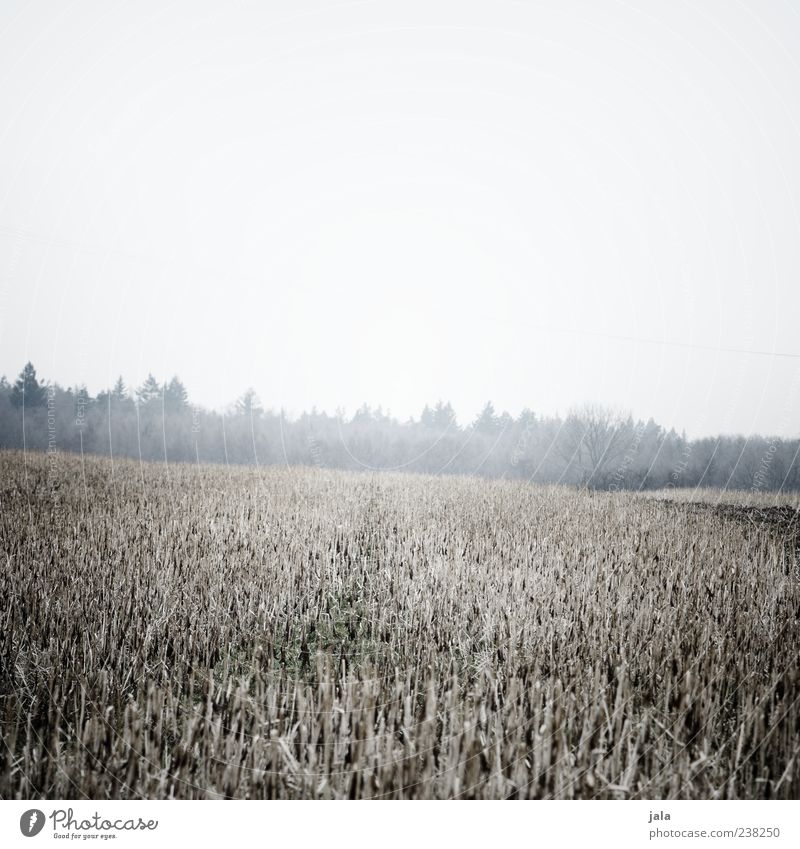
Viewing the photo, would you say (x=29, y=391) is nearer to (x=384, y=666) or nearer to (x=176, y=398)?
(x=176, y=398)

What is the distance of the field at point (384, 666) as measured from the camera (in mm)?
1587

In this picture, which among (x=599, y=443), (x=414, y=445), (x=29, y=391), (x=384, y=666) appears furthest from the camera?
(x=29, y=391)

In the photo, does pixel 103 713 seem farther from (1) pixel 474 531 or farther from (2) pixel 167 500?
(2) pixel 167 500

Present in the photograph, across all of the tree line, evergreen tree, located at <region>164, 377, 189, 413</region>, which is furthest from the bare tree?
evergreen tree, located at <region>164, 377, 189, 413</region>

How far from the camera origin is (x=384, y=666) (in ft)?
7.10

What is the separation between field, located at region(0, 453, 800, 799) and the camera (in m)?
1.59

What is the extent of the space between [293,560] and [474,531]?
2406 millimetres

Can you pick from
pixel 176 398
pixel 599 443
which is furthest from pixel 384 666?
pixel 176 398

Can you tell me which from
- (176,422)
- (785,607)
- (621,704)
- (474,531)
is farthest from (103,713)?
(176,422)

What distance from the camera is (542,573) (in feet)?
11.7

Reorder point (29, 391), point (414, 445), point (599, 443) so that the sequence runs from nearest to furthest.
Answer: point (599, 443) < point (414, 445) < point (29, 391)

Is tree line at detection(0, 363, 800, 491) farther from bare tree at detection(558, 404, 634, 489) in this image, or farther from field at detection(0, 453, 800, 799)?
field at detection(0, 453, 800, 799)

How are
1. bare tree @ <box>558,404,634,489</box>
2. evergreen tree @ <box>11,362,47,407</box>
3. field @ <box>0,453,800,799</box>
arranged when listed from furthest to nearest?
evergreen tree @ <box>11,362,47,407</box> → bare tree @ <box>558,404,634,489</box> → field @ <box>0,453,800,799</box>

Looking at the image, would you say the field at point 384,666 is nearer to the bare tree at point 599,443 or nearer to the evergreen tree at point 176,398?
the bare tree at point 599,443
